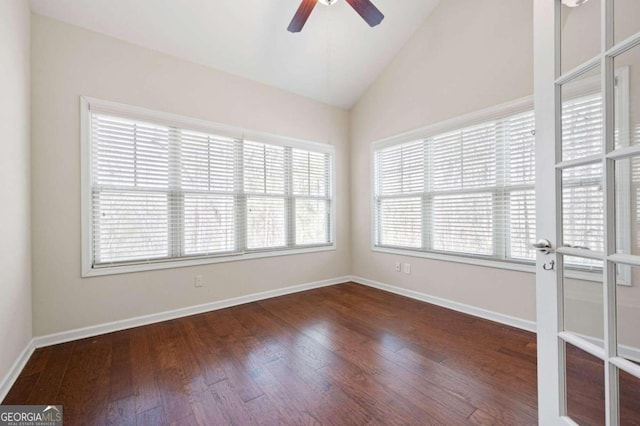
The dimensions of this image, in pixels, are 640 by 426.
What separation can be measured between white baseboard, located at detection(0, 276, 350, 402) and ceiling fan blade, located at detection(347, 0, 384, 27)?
3.18 metres

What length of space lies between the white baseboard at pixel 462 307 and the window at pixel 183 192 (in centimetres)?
123

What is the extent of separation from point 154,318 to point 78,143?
1810mm

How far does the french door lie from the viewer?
3.05ft

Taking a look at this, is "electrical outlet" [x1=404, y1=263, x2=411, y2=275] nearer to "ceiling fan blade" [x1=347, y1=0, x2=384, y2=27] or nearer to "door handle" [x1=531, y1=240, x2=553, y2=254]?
"door handle" [x1=531, y1=240, x2=553, y2=254]

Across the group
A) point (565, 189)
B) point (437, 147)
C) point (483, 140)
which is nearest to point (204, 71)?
point (437, 147)

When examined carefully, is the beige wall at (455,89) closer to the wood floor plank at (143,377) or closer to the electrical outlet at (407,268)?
the electrical outlet at (407,268)

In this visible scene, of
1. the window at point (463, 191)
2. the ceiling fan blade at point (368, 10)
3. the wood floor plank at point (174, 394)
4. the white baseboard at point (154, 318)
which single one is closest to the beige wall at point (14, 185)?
the white baseboard at point (154, 318)

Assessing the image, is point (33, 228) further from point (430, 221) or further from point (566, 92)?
point (430, 221)

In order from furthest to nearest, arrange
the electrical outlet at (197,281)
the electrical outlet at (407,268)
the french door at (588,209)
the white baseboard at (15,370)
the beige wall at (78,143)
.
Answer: the electrical outlet at (407,268) → the electrical outlet at (197,281) → the beige wall at (78,143) → the white baseboard at (15,370) → the french door at (588,209)

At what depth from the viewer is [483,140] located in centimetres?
272

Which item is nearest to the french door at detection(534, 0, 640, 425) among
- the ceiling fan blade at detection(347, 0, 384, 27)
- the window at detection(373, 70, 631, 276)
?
the window at detection(373, 70, 631, 276)

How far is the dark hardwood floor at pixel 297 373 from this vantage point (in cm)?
144

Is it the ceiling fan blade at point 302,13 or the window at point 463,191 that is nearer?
the ceiling fan blade at point 302,13

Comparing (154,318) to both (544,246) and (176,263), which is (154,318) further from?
(544,246)
